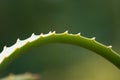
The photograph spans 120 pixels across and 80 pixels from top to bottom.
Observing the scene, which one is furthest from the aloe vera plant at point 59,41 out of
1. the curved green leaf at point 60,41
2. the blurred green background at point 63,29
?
the blurred green background at point 63,29

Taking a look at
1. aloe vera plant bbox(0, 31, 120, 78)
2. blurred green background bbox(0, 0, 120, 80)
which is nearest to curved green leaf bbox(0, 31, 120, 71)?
aloe vera plant bbox(0, 31, 120, 78)

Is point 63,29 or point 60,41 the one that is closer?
point 60,41

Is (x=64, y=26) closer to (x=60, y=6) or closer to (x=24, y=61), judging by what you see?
(x=60, y=6)

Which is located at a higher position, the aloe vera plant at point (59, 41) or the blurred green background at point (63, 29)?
the blurred green background at point (63, 29)

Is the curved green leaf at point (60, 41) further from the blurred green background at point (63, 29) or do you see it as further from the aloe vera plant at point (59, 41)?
the blurred green background at point (63, 29)

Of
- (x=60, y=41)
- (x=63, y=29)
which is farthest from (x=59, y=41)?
(x=63, y=29)

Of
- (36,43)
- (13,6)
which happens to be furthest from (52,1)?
(36,43)

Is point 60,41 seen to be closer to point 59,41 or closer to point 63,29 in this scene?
point 59,41

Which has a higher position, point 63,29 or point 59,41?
point 63,29
